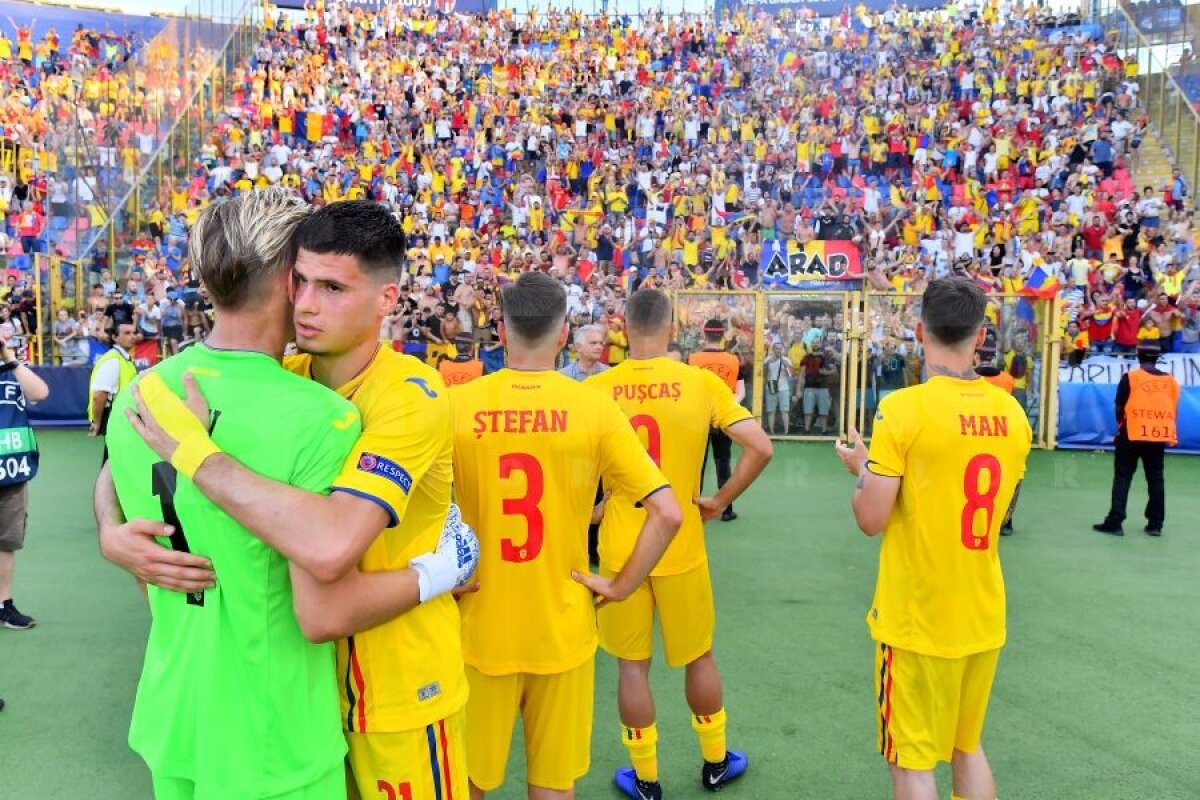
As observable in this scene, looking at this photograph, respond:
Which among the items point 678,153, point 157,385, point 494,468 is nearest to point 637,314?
point 494,468

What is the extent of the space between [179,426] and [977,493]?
2469 mm

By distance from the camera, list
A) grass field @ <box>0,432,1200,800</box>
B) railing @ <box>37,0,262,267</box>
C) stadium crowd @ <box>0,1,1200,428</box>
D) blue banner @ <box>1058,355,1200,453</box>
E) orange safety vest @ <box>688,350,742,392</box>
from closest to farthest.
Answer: grass field @ <box>0,432,1200,800</box> < orange safety vest @ <box>688,350,742,392</box> < blue banner @ <box>1058,355,1200,453</box> < stadium crowd @ <box>0,1,1200,428</box> < railing @ <box>37,0,262,267</box>

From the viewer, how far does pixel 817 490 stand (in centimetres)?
1006

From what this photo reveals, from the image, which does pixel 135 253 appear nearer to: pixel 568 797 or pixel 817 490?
pixel 817 490

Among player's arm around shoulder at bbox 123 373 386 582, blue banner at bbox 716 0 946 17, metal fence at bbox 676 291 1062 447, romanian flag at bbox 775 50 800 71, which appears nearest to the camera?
player's arm around shoulder at bbox 123 373 386 582

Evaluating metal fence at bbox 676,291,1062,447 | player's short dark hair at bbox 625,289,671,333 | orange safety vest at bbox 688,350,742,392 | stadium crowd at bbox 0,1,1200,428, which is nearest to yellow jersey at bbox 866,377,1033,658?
player's short dark hair at bbox 625,289,671,333

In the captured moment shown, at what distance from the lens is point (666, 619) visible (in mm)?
3723

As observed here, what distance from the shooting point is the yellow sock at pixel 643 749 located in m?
3.60

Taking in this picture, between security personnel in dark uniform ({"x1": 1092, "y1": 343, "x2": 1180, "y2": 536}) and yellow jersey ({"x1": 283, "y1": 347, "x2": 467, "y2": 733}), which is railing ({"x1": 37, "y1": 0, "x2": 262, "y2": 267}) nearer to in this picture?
security personnel in dark uniform ({"x1": 1092, "y1": 343, "x2": 1180, "y2": 536})

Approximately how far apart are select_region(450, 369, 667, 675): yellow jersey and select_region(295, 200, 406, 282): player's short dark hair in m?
0.85

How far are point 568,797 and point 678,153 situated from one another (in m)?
21.7

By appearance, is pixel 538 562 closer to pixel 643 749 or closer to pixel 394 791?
pixel 394 791

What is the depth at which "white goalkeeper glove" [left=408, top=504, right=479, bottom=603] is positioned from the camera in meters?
1.97

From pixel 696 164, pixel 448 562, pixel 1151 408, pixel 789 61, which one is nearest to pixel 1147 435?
pixel 1151 408
